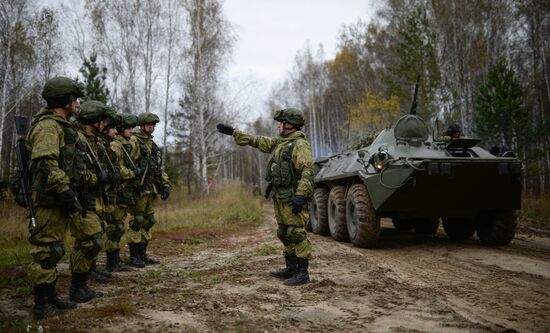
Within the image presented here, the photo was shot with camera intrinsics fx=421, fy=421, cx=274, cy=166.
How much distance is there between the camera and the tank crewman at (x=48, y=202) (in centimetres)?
332

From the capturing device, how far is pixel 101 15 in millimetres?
17875

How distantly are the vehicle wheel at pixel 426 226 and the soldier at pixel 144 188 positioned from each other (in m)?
5.16

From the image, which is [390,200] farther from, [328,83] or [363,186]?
[328,83]

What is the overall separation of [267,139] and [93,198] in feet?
6.50

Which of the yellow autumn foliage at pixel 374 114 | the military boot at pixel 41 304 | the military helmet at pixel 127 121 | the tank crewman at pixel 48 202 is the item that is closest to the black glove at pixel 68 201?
the tank crewman at pixel 48 202

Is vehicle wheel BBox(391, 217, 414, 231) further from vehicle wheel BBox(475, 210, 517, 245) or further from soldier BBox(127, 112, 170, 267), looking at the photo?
soldier BBox(127, 112, 170, 267)

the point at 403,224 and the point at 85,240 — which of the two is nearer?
the point at 85,240

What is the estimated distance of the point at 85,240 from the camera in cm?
383

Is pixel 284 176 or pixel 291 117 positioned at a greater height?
pixel 291 117

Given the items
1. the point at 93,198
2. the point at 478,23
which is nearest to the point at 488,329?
the point at 93,198

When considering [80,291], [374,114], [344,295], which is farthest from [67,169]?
[374,114]

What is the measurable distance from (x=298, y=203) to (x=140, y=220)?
8.23 feet

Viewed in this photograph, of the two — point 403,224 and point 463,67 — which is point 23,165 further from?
point 463,67

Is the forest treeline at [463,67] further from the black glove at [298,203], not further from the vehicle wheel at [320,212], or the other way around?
the black glove at [298,203]
